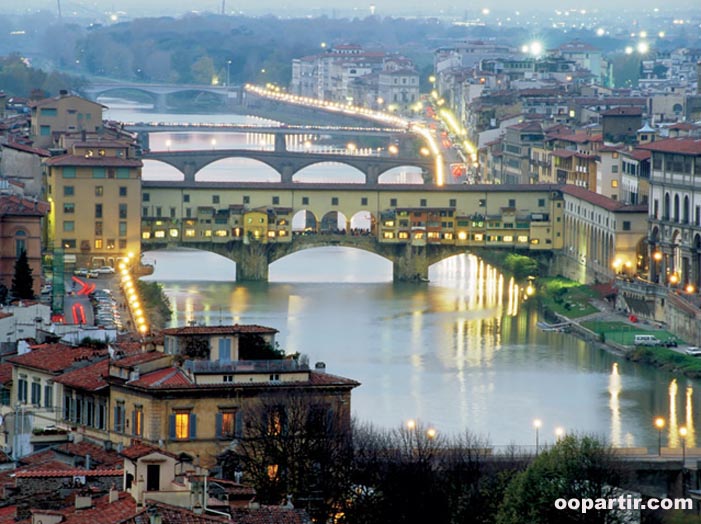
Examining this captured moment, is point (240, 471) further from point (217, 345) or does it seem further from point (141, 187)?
point (141, 187)

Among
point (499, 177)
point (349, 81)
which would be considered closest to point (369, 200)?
point (499, 177)

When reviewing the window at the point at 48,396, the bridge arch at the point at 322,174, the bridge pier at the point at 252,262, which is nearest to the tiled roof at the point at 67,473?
the window at the point at 48,396

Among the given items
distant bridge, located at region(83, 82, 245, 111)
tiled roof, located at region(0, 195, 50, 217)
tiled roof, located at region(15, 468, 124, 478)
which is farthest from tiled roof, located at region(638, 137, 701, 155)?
distant bridge, located at region(83, 82, 245, 111)

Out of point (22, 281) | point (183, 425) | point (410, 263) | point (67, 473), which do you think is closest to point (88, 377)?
point (183, 425)

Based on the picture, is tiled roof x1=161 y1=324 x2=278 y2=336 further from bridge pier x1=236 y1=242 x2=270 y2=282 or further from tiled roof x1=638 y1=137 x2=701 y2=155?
bridge pier x1=236 y1=242 x2=270 y2=282

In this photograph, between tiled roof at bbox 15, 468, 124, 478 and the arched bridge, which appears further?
the arched bridge

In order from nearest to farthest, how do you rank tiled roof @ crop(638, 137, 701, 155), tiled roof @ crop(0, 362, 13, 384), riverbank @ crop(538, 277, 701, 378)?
tiled roof @ crop(0, 362, 13, 384) → riverbank @ crop(538, 277, 701, 378) → tiled roof @ crop(638, 137, 701, 155)

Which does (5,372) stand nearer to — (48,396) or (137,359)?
(48,396)
